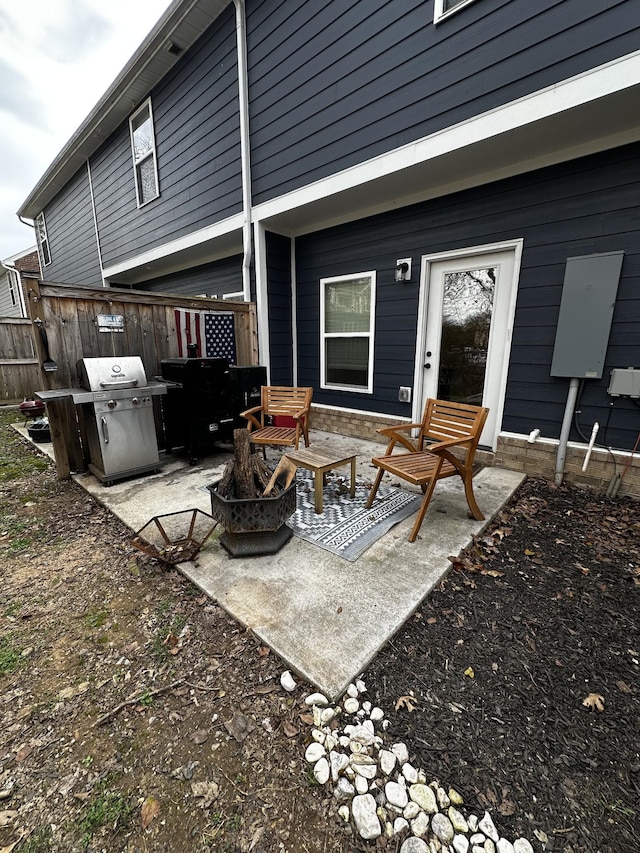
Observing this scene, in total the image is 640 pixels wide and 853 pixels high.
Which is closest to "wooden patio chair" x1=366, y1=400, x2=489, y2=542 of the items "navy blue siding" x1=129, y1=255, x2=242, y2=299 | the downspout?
the downspout

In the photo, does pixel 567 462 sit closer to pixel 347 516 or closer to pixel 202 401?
pixel 347 516

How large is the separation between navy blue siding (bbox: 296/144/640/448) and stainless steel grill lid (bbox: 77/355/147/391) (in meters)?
2.81

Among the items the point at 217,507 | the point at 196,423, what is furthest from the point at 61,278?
the point at 217,507

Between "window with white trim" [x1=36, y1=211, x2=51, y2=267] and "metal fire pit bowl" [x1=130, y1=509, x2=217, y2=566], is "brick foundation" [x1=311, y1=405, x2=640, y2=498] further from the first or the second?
"window with white trim" [x1=36, y1=211, x2=51, y2=267]

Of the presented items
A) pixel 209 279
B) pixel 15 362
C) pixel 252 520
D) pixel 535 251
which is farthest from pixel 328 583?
pixel 15 362

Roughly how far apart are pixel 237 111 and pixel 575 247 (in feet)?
14.9

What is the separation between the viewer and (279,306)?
17.1 ft

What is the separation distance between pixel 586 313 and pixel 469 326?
1.04 metres

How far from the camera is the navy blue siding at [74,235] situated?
880 centimetres

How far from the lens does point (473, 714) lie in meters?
1.34

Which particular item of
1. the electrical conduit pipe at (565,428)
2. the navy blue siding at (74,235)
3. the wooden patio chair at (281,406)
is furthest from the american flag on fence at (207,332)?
the navy blue siding at (74,235)

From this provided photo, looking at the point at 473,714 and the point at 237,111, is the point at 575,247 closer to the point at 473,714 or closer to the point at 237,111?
the point at 473,714

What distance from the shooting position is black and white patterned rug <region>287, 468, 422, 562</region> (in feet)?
7.91

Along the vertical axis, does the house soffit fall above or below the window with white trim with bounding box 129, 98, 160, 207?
below
